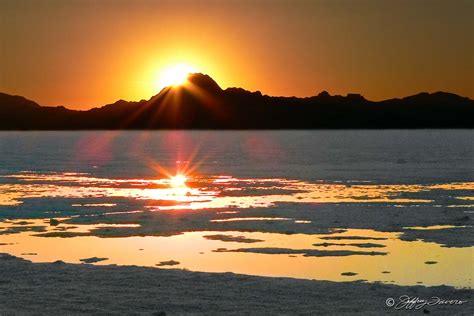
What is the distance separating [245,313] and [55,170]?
52959 mm

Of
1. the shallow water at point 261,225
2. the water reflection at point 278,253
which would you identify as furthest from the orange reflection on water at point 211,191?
the water reflection at point 278,253

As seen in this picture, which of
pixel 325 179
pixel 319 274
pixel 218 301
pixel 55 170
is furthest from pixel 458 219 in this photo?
pixel 55 170

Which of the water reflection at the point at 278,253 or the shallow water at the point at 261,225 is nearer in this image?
the water reflection at the point at 278,253

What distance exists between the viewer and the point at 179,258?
22.0 meters

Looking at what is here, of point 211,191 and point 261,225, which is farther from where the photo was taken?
point 211,191

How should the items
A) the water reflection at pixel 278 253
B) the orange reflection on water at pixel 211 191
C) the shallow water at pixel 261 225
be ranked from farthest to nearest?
the orange reflection on water at pixel 211 191 < the shallow water at pixel 261 225 < the water reflection at pixel 278 253

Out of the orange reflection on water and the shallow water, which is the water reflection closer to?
the shallow water

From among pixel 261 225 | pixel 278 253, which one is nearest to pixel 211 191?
pixel 261 225

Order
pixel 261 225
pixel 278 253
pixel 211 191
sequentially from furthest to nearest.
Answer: pixel 211 191
pixel 261 225
pixel 278 253

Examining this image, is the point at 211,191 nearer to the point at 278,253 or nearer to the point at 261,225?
the point at 261,225

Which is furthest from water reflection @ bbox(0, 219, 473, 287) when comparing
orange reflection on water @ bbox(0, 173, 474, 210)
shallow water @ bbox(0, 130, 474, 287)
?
orange reflection on water @ bbox(0, 173, 474, 210)

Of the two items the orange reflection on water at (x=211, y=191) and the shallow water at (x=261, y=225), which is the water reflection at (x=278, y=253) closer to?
the shallow water at (x=261, y=225)

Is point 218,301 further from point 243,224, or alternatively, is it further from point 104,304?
point 243,224

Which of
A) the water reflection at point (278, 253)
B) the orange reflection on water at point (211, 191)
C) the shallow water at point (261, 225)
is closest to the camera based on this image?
the water reflection at point (278, 253)
